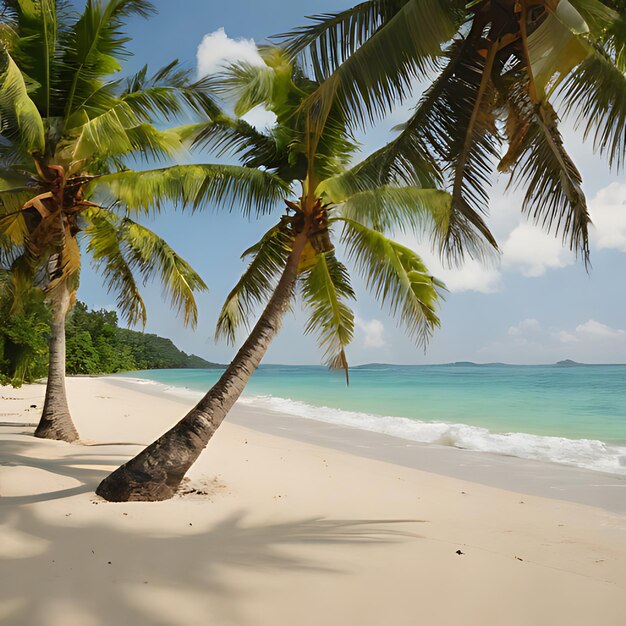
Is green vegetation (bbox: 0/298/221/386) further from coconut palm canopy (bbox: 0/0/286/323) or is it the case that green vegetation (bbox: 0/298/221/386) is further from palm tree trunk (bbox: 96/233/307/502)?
palm tree trunk (bbox: 96/233/307/502)

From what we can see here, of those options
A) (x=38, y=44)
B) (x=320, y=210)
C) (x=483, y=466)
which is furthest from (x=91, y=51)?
(x=483, y=466)

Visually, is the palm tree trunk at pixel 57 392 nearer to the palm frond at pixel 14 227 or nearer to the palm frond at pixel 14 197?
the palm frond at pixel 14 227

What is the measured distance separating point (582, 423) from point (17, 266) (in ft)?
56.8

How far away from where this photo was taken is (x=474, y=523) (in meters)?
5.77

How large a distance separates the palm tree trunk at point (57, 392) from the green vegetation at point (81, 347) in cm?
235

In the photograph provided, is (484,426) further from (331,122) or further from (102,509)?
(102,509)

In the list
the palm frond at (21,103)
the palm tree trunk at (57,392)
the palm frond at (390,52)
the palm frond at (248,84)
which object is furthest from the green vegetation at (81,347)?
the palm frond at (390,52)

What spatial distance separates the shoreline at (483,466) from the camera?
7801mm

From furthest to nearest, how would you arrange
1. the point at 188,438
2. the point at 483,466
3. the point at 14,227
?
the point at 483,466
the point at 14,227
the point at 188,438

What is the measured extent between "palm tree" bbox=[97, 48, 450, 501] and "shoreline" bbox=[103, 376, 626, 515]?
2.79m

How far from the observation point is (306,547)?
4.58 meters

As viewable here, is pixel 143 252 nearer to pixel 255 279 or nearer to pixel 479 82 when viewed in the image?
pixel 255 279

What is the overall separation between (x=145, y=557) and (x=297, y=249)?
3930 millimetres

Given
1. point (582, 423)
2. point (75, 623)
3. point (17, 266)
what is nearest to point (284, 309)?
point (75, 623)
